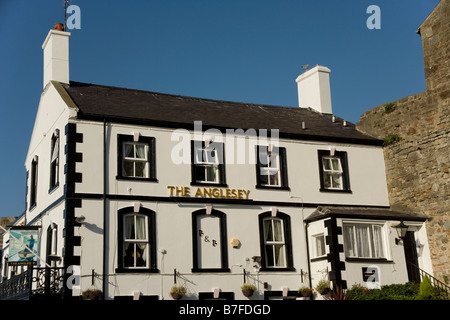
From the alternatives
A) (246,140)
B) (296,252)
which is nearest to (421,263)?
(296,252)

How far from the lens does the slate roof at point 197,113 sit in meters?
21.3

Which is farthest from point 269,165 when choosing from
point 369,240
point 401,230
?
point 401,230

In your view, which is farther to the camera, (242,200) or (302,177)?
(302,177)

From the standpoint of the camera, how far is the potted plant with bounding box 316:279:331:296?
20891 mm

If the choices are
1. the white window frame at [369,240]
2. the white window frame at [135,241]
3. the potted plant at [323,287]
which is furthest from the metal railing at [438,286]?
the white window frame at [135,241]

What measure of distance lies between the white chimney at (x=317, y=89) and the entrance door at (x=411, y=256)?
7.11 meters

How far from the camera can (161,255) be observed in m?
19.9

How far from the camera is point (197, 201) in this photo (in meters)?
21.0

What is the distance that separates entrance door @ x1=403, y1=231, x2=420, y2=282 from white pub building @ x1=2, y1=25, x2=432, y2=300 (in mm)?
45

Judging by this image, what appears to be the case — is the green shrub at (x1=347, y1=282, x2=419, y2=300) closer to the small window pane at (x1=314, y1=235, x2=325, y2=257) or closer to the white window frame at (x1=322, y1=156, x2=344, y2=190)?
the small window pane at (x1=314, y1=235, x2=325, y2=257)

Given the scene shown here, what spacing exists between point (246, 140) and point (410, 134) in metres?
6.14

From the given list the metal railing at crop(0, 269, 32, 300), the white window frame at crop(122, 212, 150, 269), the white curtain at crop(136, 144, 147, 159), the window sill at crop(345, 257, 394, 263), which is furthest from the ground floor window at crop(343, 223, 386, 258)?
the metal railing at crop(0, 269, 32, 300)

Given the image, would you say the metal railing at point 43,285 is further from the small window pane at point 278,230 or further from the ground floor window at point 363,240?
the ground floor window at point 363,240
